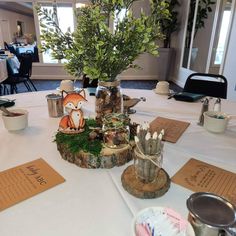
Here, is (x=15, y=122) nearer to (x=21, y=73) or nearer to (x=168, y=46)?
(x=21, y=73)

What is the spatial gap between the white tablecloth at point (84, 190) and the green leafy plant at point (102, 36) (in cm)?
37

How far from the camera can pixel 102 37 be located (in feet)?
2.46

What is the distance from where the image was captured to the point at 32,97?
1547 mm

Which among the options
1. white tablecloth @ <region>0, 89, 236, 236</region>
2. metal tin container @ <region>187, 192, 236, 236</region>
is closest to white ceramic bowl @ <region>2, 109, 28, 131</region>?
white tablecloth @ <region>0, 89, 236, 236</region>

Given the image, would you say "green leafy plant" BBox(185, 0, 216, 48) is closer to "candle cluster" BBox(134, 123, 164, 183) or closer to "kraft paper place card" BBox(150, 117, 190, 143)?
"kraft paper place card" BBox(150, 117, 190, 143)

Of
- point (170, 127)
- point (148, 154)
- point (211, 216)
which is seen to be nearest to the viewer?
point (211, 216)

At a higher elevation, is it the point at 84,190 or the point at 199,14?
the point at 199,14

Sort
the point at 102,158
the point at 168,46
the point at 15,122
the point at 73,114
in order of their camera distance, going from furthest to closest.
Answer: the point at 168,46 < the point at 15,122 < the point at 73,114 < the point at 102,158

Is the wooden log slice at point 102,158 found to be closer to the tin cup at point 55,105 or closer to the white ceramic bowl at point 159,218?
the white ceramic bowl at point 159,218

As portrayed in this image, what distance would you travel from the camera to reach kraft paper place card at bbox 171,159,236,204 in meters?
0.64

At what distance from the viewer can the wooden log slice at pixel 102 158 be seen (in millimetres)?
737

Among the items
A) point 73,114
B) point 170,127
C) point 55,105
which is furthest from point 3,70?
point 170,127

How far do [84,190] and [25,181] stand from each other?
7.8 inches

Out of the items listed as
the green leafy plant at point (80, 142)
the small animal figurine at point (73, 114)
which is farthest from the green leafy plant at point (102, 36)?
the green leafy plant at point (80, 142)
